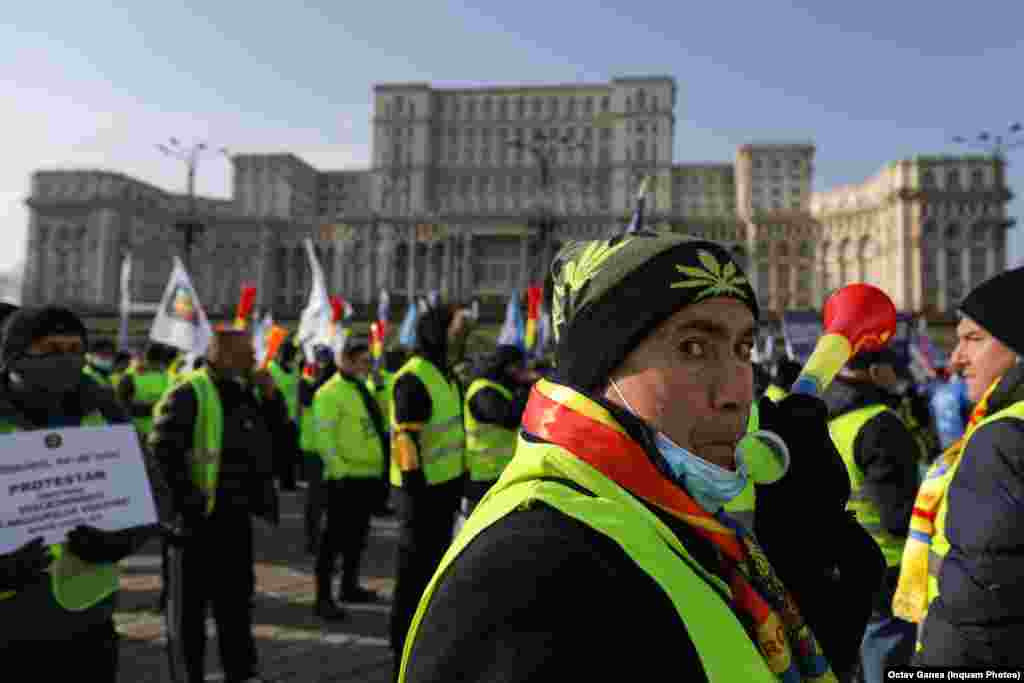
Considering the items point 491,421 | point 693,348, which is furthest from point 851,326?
point 491,421

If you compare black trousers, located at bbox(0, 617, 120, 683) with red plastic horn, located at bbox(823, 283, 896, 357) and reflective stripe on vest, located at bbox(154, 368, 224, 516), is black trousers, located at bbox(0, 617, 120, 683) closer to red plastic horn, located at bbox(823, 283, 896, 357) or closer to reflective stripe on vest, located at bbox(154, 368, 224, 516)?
reflective stripe on vest, located at bbox(154, 368, 224, 516)

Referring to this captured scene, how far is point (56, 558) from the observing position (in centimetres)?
293

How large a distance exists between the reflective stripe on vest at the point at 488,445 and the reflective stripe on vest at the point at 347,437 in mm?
1113

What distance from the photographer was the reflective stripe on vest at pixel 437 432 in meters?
5.39

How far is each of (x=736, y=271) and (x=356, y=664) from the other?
4548 mm

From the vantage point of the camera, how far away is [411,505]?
17.0 feet

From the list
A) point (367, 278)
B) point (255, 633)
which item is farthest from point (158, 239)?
point (255, 633)

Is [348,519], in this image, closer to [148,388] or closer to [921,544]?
[148,388]

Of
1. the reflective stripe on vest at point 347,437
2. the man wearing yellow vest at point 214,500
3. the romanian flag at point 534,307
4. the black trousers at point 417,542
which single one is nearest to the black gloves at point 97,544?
the man wearing yellow vest at point 214,500

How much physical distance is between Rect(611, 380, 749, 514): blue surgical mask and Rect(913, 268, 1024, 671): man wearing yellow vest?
150 cm

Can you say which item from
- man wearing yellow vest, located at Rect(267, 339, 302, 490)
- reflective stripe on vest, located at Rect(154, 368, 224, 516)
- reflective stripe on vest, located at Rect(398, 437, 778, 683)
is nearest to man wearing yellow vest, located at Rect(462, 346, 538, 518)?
reflective stripe on vest, located at Rect(154, 368, 224, 516)

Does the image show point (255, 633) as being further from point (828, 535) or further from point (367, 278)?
point (367, 278)

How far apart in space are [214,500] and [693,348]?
3.96 meters

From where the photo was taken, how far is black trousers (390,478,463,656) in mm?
4875
